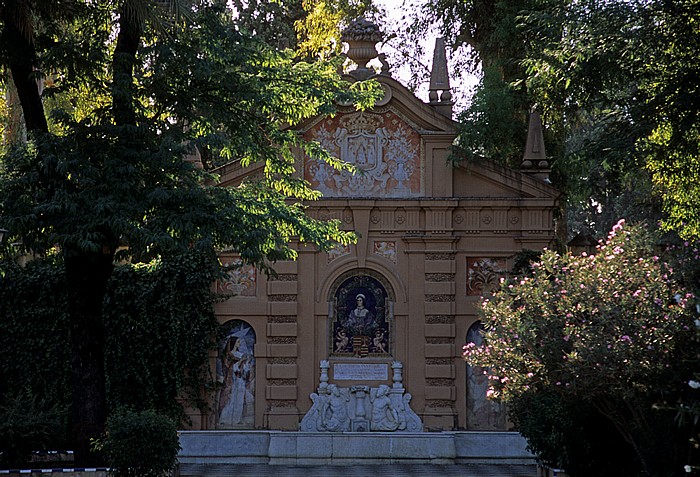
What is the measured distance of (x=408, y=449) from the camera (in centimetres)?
2041

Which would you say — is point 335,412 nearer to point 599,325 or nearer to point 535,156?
point 535,156

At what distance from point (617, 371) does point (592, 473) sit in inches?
121

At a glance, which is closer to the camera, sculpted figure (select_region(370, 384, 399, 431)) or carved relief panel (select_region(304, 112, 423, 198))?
sculpted figure (select_region(370, 384, 399, 431))

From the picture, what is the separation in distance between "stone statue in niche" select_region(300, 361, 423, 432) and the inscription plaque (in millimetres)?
245

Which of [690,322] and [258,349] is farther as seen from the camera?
[258,349]

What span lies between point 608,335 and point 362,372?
28.0ft

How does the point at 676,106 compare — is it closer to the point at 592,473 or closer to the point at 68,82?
the point at 592,473

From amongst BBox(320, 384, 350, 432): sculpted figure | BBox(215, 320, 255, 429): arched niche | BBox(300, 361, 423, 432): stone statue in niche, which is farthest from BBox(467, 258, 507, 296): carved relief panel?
BBox(215, 320, 255, 429): arched niche

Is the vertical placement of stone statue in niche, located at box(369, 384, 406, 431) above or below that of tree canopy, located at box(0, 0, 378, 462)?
below

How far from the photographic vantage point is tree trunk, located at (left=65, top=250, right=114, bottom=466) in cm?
1588

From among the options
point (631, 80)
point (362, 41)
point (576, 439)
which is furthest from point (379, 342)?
point (631, 80)

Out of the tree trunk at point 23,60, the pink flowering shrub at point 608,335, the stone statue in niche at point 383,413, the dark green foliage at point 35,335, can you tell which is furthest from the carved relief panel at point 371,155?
the tree trunk at point 23,60

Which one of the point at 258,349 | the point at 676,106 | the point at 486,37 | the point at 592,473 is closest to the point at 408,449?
the point at 258,349

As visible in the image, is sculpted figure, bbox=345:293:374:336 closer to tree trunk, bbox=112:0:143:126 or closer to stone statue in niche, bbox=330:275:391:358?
stone statue in niche, bbox=330:275:391:358
